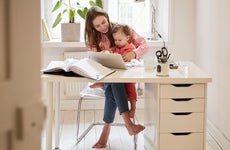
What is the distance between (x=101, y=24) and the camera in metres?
2.98

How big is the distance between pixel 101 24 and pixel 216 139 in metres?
1.19

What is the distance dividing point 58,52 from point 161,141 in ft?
6.04

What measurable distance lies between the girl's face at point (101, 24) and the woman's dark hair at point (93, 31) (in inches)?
1.0

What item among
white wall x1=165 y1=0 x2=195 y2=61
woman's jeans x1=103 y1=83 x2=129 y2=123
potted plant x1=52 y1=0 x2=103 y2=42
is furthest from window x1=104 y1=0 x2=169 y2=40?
woman's jeans x1=103 y1=83 x2=129 y2=123

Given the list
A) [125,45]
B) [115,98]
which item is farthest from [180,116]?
[125,45]

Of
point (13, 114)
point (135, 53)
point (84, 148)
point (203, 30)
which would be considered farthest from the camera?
point (203, 30)

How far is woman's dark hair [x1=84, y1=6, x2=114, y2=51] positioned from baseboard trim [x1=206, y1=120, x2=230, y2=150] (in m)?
1.01

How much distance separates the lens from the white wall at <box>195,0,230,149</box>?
115 inches

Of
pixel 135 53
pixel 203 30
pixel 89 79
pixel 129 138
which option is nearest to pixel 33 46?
pixel 89 79

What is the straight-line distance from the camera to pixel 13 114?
0.75 meters

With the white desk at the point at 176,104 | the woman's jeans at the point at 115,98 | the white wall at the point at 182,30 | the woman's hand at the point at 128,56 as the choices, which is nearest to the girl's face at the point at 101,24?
the woman's hand at the point at 128,56

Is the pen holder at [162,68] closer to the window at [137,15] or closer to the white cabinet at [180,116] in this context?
the white cabinet at [180,116]

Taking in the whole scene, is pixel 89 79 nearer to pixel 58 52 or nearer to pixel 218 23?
pixel 218 23

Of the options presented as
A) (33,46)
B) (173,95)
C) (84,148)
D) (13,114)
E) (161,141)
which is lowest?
(84,148)
